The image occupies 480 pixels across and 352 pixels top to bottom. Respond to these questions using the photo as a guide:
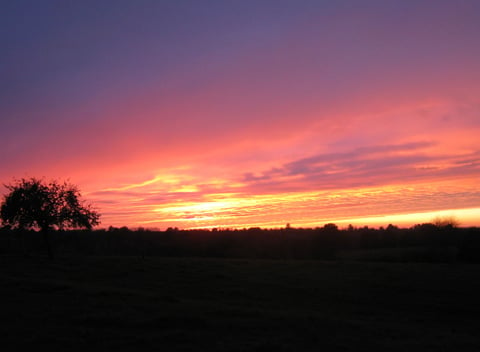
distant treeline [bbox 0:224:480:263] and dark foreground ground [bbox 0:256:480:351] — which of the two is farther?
distant treeline [bbox 0:224:480:263]

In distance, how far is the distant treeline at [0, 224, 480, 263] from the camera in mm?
67500

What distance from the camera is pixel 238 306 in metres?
24.9

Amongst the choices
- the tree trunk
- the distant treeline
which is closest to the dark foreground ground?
the tree trunk

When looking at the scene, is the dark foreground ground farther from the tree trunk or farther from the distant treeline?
the distant treeline

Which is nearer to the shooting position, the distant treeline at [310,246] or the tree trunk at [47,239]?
the tree trunk at [47,239]

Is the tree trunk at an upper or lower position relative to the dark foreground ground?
upper

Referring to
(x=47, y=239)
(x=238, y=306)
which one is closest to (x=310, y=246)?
(x=47, y=239)

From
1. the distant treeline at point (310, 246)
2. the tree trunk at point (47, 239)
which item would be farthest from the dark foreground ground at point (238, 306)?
the distant treeline at point (310, 246)

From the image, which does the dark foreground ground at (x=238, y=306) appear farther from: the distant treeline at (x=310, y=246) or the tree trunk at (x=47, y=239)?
the distant treeline at (x=310, y=246)

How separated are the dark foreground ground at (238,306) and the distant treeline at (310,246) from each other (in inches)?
985

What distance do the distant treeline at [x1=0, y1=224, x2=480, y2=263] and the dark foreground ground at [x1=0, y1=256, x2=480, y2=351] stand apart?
25.0 m

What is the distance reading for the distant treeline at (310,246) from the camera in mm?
67500

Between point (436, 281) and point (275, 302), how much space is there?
16237 mm

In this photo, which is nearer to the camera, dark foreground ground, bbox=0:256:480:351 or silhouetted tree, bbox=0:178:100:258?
dark foreground ground, bbox=0:256:480:351
